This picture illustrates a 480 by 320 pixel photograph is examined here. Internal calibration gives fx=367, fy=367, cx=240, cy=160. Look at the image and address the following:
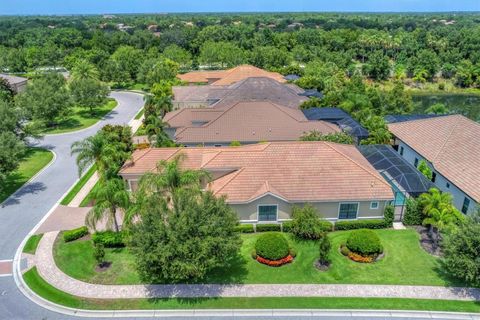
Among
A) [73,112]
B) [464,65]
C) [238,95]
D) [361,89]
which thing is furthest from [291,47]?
[73,112]

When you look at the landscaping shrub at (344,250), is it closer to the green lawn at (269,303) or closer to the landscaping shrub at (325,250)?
the landscaping shrub at (325,250)

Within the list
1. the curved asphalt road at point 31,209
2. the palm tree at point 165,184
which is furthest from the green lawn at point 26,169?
the palm tree at point 165,184

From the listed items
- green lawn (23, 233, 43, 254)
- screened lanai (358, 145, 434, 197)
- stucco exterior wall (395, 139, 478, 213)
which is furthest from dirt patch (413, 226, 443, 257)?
green lawn (23, 233, 43, 254)

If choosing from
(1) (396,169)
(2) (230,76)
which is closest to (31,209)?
(1) (396,169)

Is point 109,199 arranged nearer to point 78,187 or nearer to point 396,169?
point 78,187

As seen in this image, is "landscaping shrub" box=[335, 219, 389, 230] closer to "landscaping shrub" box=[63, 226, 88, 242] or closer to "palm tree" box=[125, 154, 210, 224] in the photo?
"palm tree" box=[125, 154, 210, 224]

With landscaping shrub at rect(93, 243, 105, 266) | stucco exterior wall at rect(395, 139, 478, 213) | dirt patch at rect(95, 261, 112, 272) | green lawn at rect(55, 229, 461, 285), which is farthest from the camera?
stucco exterior wall at rect(395, 139, 478, 213)

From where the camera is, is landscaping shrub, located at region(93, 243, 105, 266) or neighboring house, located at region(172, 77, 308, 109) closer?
landscaping shrub, located at region(93, 243, 105, 266)
